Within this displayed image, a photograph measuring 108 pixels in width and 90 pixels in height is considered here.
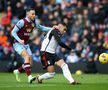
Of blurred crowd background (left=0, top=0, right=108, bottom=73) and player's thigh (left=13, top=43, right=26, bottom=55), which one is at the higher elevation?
blurred crowd background (left=0, top=0, right=108, bottom=73)

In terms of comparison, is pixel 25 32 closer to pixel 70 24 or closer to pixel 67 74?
pixel 67 74

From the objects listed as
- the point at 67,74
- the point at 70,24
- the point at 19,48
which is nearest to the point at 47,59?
the point at 67,74

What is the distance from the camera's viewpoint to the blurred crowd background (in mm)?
25938

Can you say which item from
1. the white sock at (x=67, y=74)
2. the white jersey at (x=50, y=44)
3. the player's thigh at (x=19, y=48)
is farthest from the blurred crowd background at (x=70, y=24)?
the white sock at (x=67, y=74)

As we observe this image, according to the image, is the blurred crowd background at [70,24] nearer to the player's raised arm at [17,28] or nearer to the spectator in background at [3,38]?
the spectator in background at [3,38]

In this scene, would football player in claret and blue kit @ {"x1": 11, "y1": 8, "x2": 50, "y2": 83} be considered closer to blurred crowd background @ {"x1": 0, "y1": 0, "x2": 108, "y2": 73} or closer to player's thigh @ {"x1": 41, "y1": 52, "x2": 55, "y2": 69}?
player's thigh @ {"x1": 41, "y1": 52, "x2": 55, "y2": 69}

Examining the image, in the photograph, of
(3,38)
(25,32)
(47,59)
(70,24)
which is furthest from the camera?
(3,38)

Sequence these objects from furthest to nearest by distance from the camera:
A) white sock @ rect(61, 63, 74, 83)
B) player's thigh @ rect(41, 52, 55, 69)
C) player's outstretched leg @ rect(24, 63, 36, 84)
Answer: player's outstretched leg @ rect(24, 63, 36, 84) → player's thigh @ rect(41, 52, 55, 69) → white sock @ rect(61, 63, 74, 83)

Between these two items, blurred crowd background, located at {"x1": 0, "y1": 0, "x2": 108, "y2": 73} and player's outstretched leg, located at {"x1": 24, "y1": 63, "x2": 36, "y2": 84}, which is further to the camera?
blurred crowd background, located at {"x1": 0, "y1": 0, "x2": 108, "y2": 73}

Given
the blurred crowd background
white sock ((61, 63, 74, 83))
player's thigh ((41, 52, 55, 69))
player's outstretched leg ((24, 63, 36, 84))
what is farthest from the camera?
the blurred crowd background

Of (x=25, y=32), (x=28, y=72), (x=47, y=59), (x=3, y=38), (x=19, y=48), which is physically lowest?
(x=28, y=72)

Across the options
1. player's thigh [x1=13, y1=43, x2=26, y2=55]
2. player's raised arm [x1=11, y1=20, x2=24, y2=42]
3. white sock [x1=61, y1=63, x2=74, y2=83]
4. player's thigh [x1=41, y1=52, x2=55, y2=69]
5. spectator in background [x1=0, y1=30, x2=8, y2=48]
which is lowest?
white sock [x1=61, y1=63, x2=74, y2=83]

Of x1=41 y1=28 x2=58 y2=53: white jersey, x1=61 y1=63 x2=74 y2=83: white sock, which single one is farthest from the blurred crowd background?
x1=61 y1=63 x2=74 y2=83: white sock

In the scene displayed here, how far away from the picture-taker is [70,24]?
28000mm
